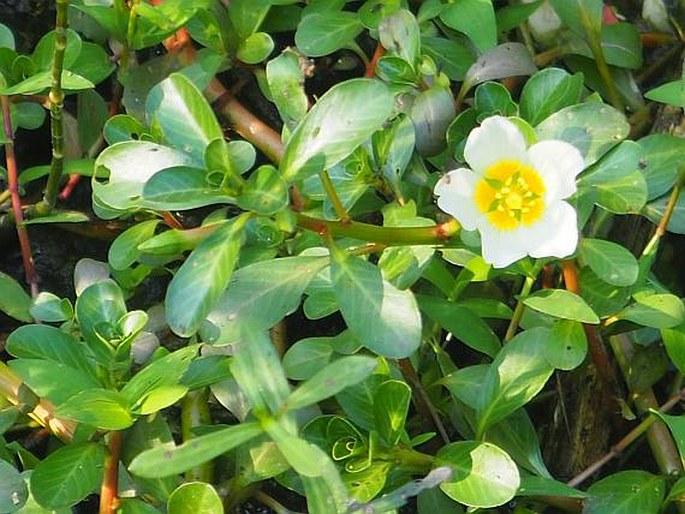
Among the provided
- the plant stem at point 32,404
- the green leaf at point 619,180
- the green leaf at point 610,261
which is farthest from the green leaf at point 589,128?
the plant stem at point 32,404

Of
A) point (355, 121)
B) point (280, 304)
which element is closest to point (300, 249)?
point (280, 304)

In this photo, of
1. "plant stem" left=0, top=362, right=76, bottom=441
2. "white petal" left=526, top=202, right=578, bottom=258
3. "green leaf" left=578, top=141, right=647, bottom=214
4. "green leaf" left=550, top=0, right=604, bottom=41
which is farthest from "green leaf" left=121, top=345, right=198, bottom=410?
"green leaf" left=550, top=0, right=604, bottom=41

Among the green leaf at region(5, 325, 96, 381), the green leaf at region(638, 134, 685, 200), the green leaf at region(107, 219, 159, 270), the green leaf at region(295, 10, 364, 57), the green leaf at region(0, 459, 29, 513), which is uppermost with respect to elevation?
the green leaf at region(295, 10, 364, 57)

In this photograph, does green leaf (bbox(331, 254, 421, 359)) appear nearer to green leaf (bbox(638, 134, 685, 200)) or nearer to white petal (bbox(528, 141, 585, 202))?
white petal (bbox(528, 141, 585, 202))

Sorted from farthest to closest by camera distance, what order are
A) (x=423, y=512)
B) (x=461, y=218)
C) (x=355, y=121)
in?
(x=423, y=512)
(x=461, y=218)
(x=355, y=121)

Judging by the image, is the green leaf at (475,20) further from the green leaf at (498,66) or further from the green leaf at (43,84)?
the green leaf at (43,84)

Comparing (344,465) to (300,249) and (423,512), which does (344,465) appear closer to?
(423,512)

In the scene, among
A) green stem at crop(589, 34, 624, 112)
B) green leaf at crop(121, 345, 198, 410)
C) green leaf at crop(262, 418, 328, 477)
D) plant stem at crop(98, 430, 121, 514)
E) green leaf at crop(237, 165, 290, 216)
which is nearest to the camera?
green leaf at crop(262, 418, 328, 477)
